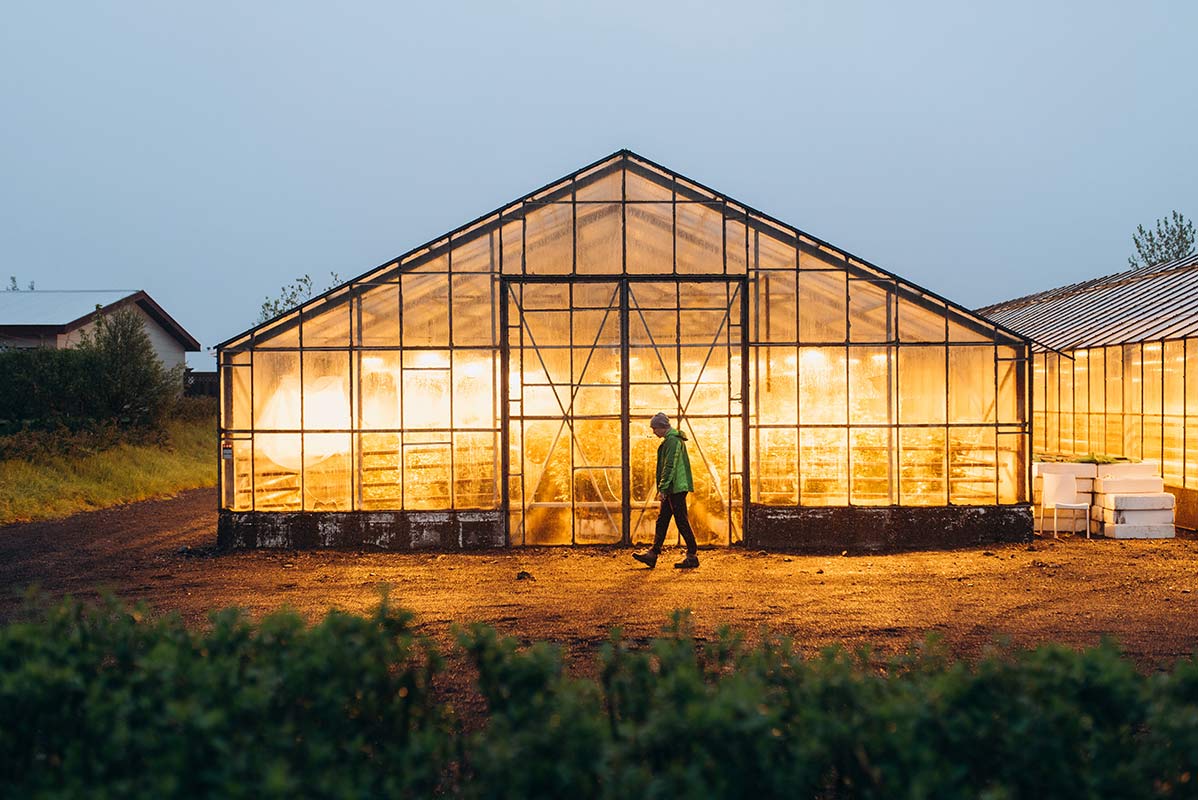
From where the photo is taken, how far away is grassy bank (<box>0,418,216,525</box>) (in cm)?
1778

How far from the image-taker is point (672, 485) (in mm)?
12039

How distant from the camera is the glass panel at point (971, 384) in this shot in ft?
45.0

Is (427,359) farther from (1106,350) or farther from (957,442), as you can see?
(1106,350)

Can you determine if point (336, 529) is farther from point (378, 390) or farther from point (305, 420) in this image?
point (378, 390)

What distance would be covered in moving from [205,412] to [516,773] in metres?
30.4

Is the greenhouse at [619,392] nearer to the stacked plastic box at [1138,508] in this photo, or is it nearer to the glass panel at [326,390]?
the glass panel at [326,390]

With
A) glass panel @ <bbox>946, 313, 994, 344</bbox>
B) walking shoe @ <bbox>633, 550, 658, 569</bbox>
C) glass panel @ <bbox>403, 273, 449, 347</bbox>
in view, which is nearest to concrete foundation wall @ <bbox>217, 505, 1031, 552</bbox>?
walking shoe @ <bbox>633, 550, 658, 569</bbox>

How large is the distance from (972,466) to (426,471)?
7963 mm

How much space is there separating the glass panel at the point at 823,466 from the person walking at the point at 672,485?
7.85 ft

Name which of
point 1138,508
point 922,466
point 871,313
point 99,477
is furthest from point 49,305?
point 1138,508

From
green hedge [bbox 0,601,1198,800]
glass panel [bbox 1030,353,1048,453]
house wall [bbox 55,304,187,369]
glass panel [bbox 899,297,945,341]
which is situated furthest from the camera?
house wall [bbox 55,304,187,369]

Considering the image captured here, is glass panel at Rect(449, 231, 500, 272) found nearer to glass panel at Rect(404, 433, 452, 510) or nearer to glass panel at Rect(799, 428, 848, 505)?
glass panel at Rect(404, 433, 452, 510)

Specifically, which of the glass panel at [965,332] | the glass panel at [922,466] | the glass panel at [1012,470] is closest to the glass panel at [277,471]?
the glass panel at [922,466]

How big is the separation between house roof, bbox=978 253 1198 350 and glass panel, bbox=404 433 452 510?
1182 cm
